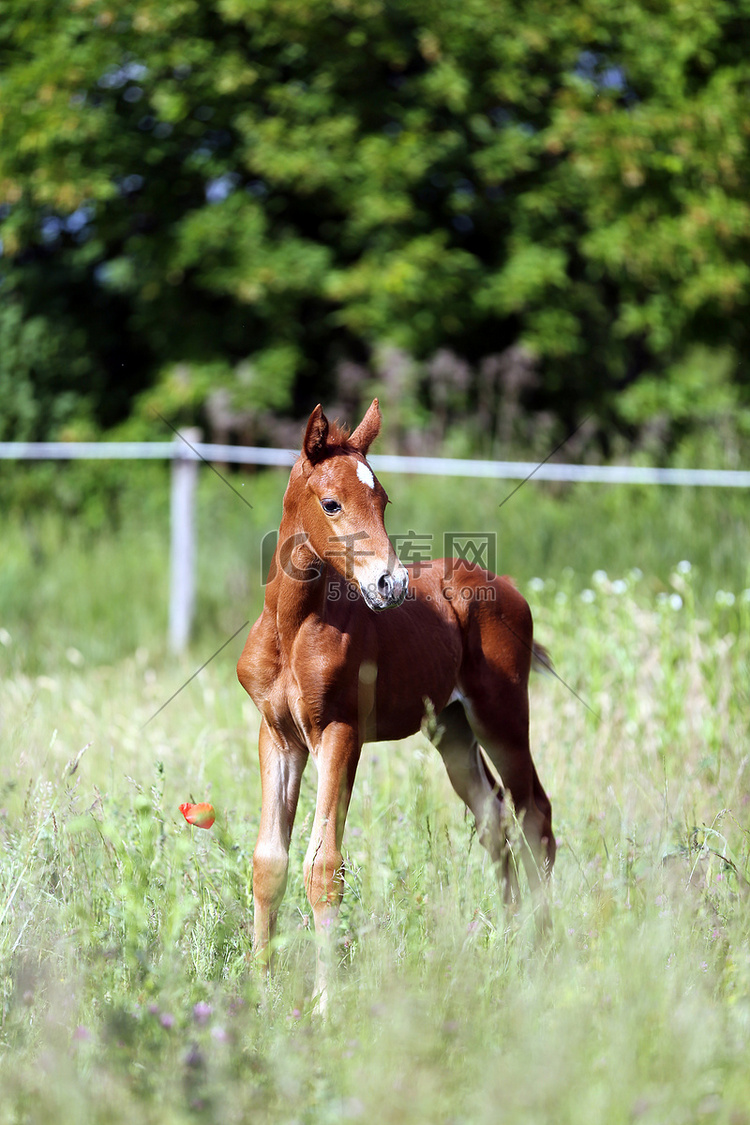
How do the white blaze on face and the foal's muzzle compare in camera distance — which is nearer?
the foal's muzzle

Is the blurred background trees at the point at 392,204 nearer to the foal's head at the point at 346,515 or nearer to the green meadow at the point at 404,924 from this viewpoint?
the green meadow at the point at 404,924

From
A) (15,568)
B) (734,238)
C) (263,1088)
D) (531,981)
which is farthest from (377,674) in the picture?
(734,238)

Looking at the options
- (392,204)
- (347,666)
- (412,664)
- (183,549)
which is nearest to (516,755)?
(412,664)

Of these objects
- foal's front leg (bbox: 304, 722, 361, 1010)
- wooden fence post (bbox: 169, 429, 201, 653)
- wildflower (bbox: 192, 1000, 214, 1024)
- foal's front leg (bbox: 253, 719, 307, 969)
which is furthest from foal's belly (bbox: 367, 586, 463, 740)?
wooden fence post (bbox: 169, 429, 201, 653)

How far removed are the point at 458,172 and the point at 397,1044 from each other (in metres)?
9.92

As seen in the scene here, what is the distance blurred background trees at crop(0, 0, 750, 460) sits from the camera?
31.4 ft

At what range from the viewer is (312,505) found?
8.30 ft

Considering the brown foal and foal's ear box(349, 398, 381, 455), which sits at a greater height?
foal's ear box(349, 398, 381, 455)

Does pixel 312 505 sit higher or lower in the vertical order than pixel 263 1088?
higher

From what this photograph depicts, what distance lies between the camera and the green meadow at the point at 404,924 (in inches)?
75.7

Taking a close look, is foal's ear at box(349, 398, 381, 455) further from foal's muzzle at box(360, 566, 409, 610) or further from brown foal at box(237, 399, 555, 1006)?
foal's muzzle at box(360, 566, 409, 610)

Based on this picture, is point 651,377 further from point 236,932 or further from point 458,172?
point 236,932

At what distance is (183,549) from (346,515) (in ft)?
16.0

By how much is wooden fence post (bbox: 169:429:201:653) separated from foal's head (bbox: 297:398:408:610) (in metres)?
4.65
